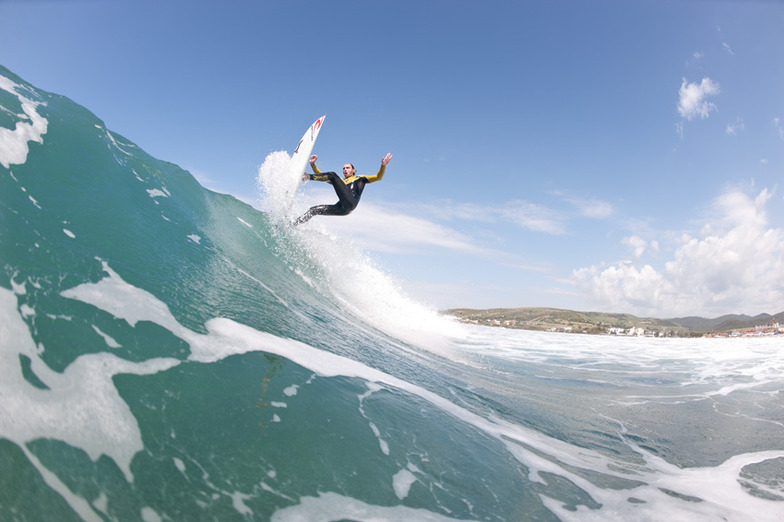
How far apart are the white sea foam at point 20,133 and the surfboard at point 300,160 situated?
5.88 meters

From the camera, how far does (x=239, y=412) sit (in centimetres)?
340

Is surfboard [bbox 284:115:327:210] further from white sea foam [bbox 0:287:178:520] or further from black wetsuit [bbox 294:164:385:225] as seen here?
white sea foam [bbox 0:287:178:520]

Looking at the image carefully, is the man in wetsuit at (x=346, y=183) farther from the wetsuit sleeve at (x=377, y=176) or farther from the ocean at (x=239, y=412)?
the ocean at (x=239, y=412)

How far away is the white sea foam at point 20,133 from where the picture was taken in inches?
235

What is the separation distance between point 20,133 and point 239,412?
23.9 feet

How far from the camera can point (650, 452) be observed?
526 cm

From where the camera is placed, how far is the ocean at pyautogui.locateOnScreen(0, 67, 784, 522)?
101 inches

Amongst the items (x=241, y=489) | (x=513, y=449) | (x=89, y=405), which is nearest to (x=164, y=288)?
(x=89, y=405)

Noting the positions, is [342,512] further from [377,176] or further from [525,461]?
[377,176]

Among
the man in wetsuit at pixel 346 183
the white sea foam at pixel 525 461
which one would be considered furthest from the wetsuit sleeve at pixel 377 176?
the white sea foam at pixel 525 461

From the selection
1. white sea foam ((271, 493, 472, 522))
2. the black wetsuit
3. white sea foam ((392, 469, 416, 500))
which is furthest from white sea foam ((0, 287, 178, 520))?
the black wetsuit

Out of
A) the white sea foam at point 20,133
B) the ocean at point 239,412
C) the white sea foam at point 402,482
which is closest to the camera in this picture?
the ocean at point 239,412

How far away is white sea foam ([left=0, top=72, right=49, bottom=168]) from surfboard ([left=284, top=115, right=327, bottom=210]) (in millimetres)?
5884

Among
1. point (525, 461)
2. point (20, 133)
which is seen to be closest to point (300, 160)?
point (20, 133)
